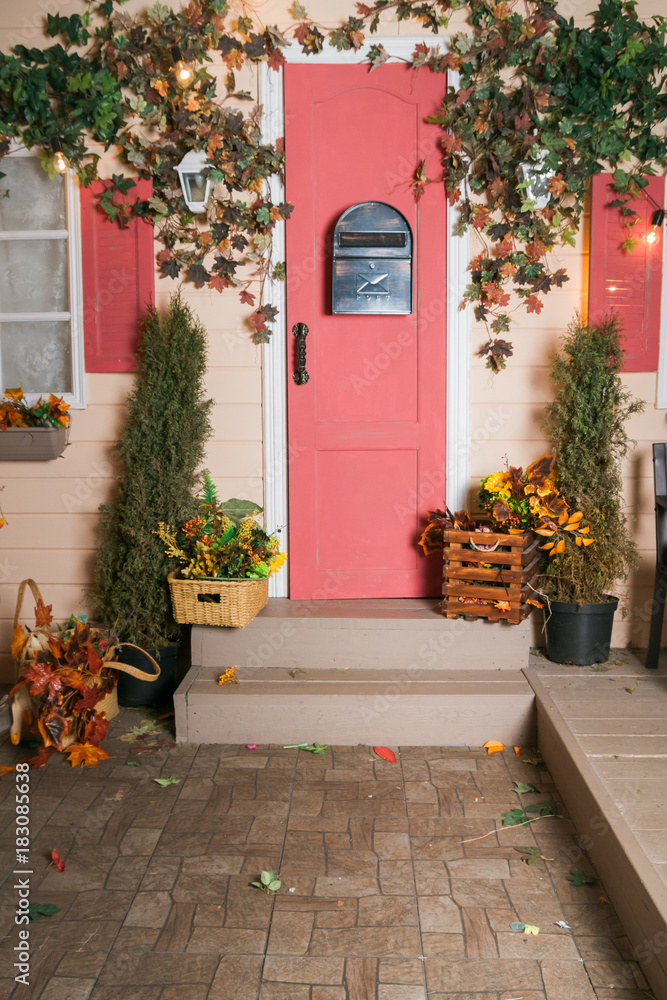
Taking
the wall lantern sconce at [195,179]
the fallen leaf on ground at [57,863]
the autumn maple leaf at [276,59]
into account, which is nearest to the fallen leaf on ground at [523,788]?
the fallen leaf on ground at [57,863]

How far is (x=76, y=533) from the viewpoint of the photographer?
13.4ft

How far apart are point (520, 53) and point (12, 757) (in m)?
3.89

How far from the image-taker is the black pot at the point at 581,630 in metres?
3.65

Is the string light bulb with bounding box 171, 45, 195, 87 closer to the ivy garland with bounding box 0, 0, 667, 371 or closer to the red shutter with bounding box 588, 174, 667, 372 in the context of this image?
the ivy garland with bounding box 0, 0, 667, 371

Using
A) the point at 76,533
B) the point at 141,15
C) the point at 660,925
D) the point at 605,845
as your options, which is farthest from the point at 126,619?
the point at 141,15

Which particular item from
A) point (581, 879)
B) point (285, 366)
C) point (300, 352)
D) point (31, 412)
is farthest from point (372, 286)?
point (581, 879)

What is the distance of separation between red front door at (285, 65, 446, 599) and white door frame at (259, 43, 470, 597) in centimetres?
4

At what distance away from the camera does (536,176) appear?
371 centimetres

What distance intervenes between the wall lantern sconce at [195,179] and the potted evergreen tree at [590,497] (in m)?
1.88

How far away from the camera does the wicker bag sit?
333cm

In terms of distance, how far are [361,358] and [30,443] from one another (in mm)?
1695

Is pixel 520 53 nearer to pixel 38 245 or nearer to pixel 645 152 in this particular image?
pixel 645 152

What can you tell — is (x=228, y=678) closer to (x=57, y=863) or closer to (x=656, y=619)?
(x=57, y=863)

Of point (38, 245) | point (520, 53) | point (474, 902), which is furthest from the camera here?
point (38, 245)
